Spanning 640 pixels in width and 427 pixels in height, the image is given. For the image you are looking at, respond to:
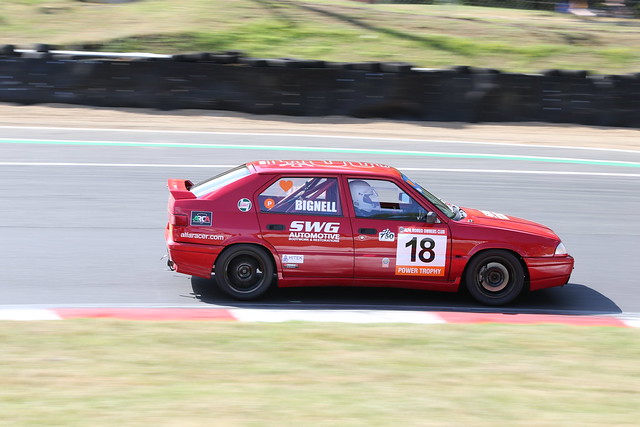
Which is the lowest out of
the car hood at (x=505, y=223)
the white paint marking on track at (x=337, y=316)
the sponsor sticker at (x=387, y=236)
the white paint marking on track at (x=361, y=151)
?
the white paint marking on track at (x=337, y=316)

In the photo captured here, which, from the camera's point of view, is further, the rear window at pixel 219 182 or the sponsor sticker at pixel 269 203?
the rear window at pixel 219 182

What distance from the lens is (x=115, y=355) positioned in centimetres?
564

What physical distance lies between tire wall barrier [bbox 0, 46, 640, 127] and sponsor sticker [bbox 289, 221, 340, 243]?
10.9 meters

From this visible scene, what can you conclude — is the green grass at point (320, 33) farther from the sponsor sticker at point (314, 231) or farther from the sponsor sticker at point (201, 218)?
the sponsor sticker at point (314, 231)

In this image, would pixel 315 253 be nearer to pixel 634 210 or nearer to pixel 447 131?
pixel 634 210

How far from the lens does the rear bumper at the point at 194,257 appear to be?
7.77 metres

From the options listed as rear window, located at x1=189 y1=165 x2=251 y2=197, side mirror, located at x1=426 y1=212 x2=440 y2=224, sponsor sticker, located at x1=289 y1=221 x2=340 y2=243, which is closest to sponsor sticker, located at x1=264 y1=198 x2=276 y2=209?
sponsor sticker, located at x1=289 y1=221 x2=340 y2=243

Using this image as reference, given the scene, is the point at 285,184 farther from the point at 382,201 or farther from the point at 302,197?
the point at 382,201

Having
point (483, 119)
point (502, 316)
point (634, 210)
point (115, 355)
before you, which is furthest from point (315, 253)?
point (483, 119)

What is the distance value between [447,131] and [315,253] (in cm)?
1105

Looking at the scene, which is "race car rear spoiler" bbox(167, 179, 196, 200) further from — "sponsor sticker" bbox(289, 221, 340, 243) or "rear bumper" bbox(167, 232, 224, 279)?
"sponsor sticker" bbox(289, 221, 340, 243)

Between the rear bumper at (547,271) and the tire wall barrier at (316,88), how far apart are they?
10.8m

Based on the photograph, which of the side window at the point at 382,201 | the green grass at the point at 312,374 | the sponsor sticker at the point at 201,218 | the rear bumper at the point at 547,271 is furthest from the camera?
the rear bumper at the point at 547,271

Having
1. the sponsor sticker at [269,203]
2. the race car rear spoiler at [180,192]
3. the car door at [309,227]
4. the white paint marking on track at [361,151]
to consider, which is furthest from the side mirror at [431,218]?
the white paint marking on track at [361,151]
